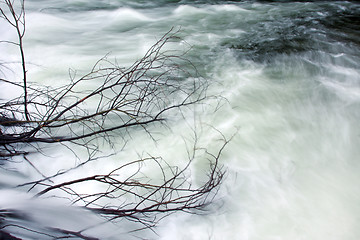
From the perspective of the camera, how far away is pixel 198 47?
4.78 metres

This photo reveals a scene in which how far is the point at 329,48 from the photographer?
4.82 metres

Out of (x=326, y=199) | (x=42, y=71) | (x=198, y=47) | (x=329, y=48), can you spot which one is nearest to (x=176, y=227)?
(x=326, y=199)

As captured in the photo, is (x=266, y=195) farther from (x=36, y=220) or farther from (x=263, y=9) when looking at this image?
(x=263, y=9)

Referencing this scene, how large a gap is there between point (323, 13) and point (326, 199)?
4.26m

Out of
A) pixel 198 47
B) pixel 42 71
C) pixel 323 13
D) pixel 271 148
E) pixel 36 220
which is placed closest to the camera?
pixel 36 220

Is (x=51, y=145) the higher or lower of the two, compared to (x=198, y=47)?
lower

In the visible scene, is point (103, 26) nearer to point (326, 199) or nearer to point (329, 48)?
point (329, 48)

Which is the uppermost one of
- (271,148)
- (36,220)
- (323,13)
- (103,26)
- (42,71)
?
(323,13)

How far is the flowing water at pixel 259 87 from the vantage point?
2596mm

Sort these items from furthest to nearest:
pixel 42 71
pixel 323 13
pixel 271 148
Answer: pixel 323 13 → pixel 42 71 → pixel 271 148

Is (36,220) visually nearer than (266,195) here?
Yes

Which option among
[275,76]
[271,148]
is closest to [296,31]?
[275,76]

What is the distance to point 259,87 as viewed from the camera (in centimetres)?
404

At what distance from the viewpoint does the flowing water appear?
2.60 metres
